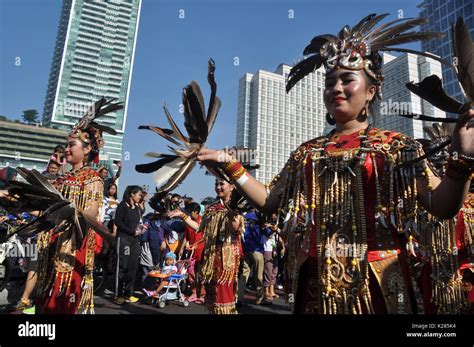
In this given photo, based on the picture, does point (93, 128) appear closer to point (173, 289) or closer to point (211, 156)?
point (211, 156)

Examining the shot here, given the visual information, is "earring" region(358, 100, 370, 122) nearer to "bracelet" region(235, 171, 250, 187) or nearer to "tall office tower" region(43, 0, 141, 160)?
"bracelet" region(235, 171, 250, 187)

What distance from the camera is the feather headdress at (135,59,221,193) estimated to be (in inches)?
73.4

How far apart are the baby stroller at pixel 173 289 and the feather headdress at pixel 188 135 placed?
6.41 metres

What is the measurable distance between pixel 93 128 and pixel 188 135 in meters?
3.01

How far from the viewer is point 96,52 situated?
80125mm

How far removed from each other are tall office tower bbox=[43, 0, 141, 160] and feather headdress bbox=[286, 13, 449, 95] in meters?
77.3

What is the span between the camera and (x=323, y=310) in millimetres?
1798

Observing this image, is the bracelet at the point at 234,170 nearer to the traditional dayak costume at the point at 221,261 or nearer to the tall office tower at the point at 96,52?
the traditional dayak costume at the point at 221,261

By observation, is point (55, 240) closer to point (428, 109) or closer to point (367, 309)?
point (367, 309)

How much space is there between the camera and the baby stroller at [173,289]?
25.1 ft

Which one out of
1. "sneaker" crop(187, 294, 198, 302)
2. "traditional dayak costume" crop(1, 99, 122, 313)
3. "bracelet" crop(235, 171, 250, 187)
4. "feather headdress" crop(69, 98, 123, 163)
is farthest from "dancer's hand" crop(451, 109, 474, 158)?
"sneaker" crop(187, 294, 198, 302)

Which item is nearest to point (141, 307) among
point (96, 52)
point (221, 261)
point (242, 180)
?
point (221, 261)

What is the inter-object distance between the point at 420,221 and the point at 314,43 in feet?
4.83

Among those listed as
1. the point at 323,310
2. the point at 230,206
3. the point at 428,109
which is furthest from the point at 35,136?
the point at 323,310
